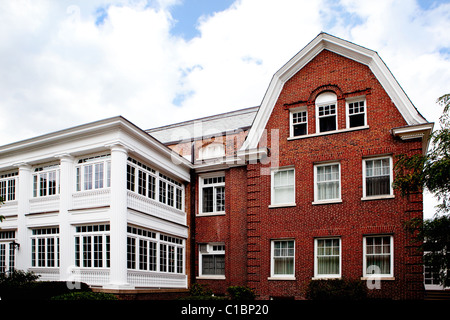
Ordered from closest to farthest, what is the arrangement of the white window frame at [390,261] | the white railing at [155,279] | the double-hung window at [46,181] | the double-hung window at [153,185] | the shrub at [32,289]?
the shrub at [32,289]
the white window frame at [390,261]
the white railing at [155,279]
the double-hung window at [153,185]
the double-hung window at [46,181]

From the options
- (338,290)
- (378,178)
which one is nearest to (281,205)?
(378,178)

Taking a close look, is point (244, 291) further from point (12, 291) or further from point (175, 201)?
point (12, 291)

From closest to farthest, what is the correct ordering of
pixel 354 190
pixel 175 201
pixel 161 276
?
pixel 354 190, pixel 161 276, pixel 175 201

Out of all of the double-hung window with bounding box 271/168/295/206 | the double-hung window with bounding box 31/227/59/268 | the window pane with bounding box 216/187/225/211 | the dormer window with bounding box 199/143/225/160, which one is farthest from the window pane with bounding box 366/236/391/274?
the double-hung window with bounding box 31/227/59/268

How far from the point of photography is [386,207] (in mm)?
21375

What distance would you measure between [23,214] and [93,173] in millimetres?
4900

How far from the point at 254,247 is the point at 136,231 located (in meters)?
5.79

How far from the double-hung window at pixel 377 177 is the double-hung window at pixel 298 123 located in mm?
3479

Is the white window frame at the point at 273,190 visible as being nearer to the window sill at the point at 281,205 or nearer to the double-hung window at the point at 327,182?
the window sill at the point at 281,205

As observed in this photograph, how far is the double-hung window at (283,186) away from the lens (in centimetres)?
2366

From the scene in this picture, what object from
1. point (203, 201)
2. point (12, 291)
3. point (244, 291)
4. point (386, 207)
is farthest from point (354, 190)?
point (12, 291)

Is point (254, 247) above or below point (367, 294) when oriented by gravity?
above

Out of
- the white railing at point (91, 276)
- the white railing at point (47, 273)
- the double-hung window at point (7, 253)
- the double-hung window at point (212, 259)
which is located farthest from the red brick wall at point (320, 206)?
the double-hung window at point (7, 253)

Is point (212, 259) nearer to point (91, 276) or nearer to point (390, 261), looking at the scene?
point (91, 276)
